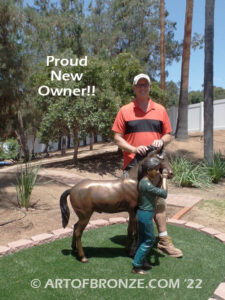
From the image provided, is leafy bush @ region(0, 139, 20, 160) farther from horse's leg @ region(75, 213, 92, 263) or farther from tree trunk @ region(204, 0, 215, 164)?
horse's leg @ region(75, 213, 92, 263)

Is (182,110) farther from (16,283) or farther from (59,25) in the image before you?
(16,283)

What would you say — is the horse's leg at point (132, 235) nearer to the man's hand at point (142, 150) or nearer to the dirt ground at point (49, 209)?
the man's hand at point (142, 150)

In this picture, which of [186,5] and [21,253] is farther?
[186,5]

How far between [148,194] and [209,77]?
8.33m

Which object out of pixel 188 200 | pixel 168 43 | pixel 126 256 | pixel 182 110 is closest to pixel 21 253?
pixel 126 256

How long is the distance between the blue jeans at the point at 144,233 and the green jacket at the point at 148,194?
0.06m

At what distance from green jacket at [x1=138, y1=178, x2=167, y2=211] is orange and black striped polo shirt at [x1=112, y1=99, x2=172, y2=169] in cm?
55

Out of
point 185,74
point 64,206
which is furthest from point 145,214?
point 185,74

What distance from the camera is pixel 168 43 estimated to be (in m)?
25.3

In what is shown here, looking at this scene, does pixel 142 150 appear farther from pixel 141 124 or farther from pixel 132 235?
pixel 132 235

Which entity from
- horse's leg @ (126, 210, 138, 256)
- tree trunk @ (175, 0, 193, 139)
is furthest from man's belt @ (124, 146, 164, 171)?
tree trunk @ (175, 0, 193, 139)

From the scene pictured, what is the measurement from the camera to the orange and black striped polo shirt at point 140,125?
342 cm

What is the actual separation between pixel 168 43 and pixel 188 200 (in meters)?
21.8

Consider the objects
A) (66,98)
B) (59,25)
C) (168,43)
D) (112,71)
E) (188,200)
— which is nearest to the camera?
(188,200)
